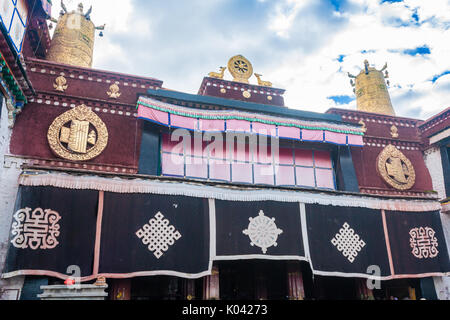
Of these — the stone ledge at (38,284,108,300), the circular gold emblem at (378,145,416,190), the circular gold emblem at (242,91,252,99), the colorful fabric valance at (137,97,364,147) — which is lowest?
the stone ledge at (38,284,108,300)

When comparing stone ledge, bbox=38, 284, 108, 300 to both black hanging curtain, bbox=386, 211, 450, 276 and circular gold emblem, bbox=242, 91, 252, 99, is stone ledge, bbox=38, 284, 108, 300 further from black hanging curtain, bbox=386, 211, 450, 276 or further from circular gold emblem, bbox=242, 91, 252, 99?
circular gold emblem, bbox=242, 91, 252, 99

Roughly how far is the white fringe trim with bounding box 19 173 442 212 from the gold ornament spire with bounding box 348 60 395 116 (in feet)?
19.9

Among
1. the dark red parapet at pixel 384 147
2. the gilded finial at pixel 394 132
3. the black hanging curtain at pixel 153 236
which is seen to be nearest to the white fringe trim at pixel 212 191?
the black hanging curtain at pixel 153 236

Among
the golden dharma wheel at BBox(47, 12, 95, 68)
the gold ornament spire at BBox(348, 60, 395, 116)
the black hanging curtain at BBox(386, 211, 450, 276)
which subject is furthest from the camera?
the gold ornament spire at BBox(348, 60, 395, 116)

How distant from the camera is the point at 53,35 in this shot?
12.5 meters

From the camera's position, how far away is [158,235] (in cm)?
823

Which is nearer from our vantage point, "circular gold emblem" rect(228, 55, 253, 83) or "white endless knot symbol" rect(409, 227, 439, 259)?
"white endless knot symbol" rect(409, 227, 439, 259)

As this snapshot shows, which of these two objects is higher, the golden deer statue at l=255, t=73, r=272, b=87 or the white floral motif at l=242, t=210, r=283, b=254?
the golden deer statue at l=255, t=73, r=272, b=87

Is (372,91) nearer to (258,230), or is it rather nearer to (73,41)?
(258,230)

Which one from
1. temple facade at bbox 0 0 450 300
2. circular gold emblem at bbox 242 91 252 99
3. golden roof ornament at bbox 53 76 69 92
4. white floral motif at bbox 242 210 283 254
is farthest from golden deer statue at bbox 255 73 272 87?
golden roof ornament at bbox 53 76 69 92

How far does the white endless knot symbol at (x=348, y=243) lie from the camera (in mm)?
9461

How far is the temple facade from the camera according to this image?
7812 mm

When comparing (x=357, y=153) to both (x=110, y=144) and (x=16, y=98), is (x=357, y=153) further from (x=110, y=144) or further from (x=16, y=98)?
(x=16, y=98)

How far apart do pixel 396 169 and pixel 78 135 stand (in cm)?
1065
